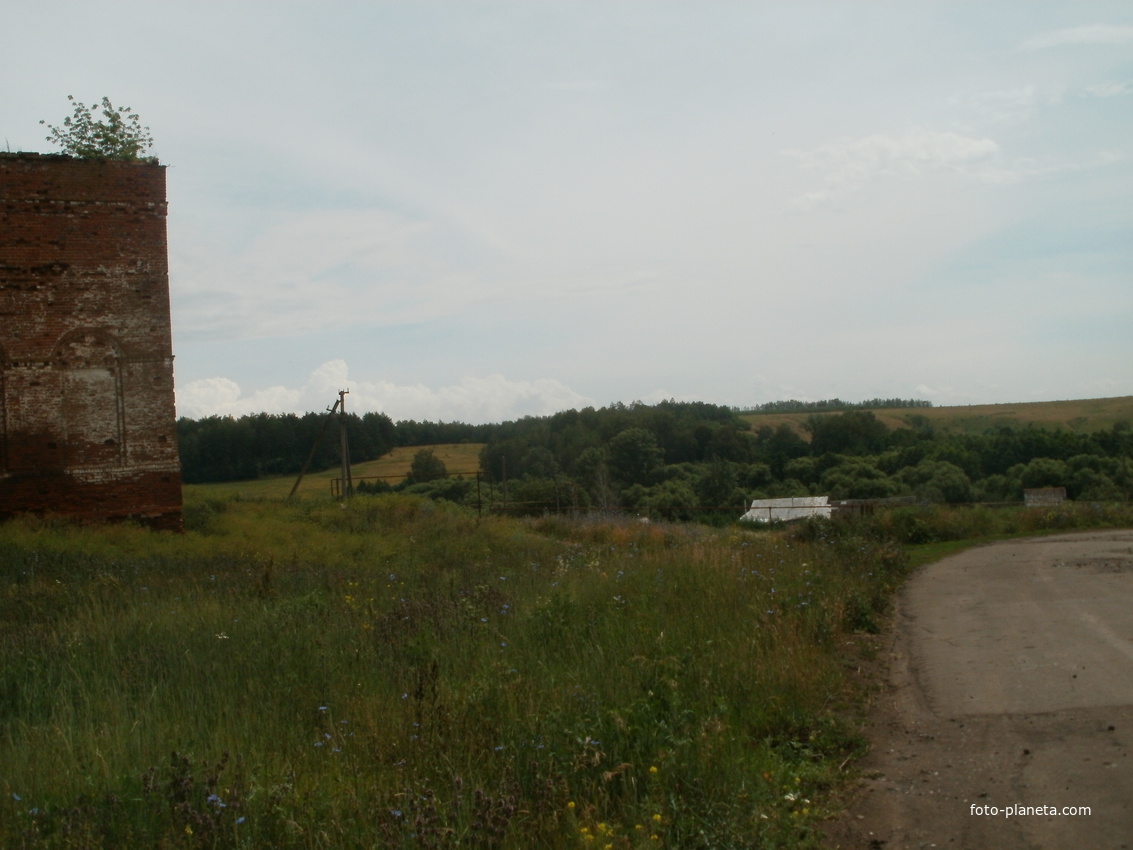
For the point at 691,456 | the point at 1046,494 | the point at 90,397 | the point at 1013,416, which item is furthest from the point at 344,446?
the point at 1013,416

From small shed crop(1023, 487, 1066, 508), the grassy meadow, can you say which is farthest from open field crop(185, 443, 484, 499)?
the grassy meadow

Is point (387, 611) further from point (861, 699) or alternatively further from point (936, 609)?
point (936, 609)

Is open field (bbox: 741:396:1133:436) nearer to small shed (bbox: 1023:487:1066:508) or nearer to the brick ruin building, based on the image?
small shed (bbox: 1023:487:1066:508)

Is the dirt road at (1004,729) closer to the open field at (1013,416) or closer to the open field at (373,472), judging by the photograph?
the open field at (373,472)

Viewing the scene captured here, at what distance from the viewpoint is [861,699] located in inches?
252

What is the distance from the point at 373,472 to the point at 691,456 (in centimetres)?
2375

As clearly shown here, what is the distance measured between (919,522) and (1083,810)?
64.8ft

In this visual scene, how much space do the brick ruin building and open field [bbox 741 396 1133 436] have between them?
197 ft

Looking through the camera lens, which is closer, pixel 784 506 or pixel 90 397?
pixel 90 397

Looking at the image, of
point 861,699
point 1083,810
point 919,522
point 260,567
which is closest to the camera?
point 1083,810

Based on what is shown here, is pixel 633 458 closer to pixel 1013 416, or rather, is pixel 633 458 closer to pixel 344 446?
pixel 344 446

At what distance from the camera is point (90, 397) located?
62.3 ft

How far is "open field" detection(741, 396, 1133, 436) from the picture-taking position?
230 ft

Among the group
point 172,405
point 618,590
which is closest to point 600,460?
point 172,405
